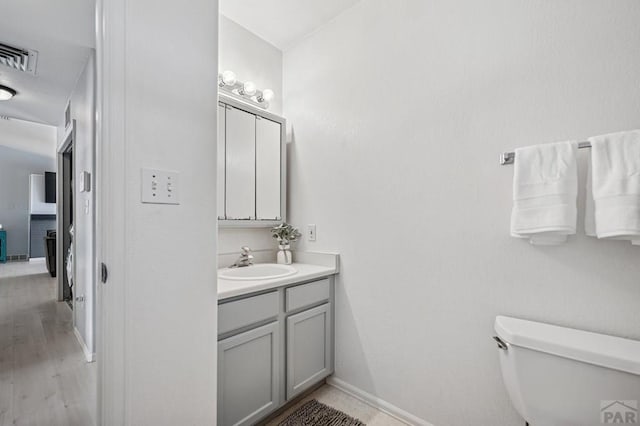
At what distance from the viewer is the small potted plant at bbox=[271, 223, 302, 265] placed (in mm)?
2033

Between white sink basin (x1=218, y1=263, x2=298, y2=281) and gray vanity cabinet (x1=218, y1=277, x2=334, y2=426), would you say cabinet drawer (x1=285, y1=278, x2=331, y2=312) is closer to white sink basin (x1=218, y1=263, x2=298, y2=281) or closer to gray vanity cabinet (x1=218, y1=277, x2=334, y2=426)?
gray vanity cabinet (x1=218, y1=277, x2=334, y2=426)

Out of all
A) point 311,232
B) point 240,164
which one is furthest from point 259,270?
point 240,164

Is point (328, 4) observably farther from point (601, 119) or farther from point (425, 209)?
point (601, 119)

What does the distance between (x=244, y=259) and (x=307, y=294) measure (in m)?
0.51

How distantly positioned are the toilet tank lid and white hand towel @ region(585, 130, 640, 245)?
36 centimetres

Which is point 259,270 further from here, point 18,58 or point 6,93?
point 6,93

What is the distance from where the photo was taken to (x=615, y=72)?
3.45ft

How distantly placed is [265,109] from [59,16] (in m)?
1.27

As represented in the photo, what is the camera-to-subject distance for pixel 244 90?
2.00m

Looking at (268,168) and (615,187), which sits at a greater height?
(268,168)

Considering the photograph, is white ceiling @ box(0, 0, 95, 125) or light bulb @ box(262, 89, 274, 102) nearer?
white ceiling @ box(0, 0, 95, 125)

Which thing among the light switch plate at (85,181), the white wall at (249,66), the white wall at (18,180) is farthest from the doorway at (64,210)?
the white wall at (249,66)

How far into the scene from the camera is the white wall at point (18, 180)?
481 centimetres

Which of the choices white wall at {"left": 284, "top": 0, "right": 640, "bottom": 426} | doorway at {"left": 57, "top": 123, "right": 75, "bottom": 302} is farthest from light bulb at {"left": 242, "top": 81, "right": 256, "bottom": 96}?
doorway at {"left": 57, "top": 123, "right": 75, "bottom": 302}
